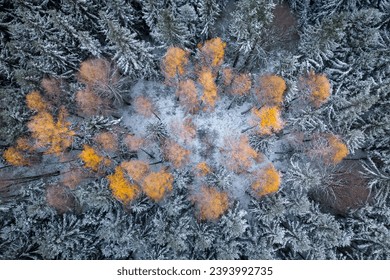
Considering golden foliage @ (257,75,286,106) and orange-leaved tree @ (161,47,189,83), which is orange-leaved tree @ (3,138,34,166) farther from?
golden foliage @ (257,75,286,106)

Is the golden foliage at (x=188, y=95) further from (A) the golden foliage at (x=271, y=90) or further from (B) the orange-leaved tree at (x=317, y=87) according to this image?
(B) the orange-leaved tree at (x=317, y=87)

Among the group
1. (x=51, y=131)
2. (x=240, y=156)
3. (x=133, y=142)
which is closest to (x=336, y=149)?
(x=240, y=156)

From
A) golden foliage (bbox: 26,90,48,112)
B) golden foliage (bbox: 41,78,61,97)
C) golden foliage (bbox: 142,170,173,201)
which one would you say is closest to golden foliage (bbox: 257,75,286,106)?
golden foliage (bbox: 142,170,173,201)

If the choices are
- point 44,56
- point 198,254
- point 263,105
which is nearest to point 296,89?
point 263,105

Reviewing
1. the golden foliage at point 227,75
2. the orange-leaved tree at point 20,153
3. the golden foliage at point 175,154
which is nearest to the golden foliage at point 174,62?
the golden foliage at point 227,75

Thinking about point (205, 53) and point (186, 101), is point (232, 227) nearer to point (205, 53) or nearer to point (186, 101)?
point (186, 101)
